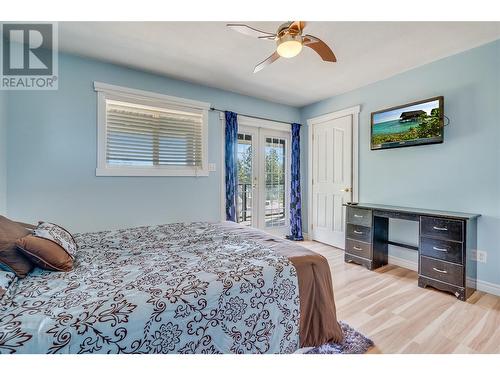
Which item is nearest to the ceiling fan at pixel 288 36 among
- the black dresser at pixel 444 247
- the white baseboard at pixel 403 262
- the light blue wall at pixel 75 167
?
the light blue wall at pixel 75 167

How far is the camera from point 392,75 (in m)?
3.22

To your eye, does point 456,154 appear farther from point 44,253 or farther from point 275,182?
point 44,253

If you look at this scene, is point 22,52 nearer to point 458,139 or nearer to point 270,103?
point 270,103

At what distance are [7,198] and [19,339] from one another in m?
2.34

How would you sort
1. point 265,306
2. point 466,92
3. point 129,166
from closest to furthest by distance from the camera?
point 265,306 < point 466,92 < point 129,166

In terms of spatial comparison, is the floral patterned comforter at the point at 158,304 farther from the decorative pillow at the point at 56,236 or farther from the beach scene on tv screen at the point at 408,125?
the beach scene on tv screen at the point at 408,125

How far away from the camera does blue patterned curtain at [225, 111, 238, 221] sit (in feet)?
12.3

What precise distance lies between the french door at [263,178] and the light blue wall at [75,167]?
1.10 meters

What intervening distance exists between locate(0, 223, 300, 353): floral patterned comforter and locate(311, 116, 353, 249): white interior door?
272cm

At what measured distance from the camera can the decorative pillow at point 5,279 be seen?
107cm

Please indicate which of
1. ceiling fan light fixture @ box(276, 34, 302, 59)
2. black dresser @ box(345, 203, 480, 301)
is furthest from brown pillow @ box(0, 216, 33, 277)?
black dresser @ box(345, 203, 480, 301)

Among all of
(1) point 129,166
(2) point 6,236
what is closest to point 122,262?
(2) point 6,236

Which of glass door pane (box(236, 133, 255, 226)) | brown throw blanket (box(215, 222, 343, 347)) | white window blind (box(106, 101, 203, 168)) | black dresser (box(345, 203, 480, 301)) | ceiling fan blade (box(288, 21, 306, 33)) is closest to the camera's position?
brown throw blanket (box(215, 222, 343, 347))

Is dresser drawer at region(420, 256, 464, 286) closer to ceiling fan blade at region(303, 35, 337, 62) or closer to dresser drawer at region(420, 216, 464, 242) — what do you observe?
dresser drawer at region(420, 216, 464, 242)
